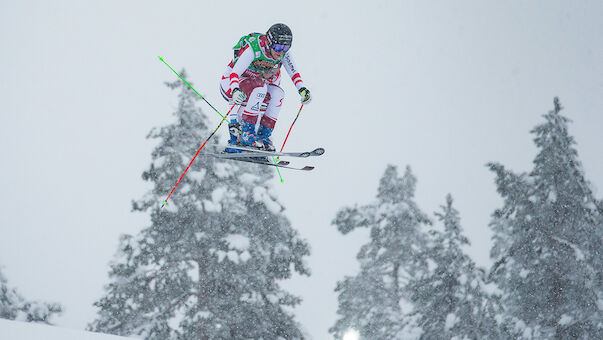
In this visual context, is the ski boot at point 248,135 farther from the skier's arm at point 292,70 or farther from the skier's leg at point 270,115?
the skier's arm at point 292,70

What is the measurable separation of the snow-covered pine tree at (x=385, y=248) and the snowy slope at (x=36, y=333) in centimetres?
1480

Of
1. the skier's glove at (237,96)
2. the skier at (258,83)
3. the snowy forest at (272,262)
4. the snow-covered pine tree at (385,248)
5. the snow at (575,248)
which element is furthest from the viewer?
the snow-covered pine tree at (385,248)

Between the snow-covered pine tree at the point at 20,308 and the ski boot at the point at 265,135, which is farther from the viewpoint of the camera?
the snow-covered pine tree at the point at 20,308

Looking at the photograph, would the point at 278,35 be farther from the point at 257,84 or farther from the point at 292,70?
the point at 292,70

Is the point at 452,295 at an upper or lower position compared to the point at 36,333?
upper

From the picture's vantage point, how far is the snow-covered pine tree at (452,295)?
18375 millimetres

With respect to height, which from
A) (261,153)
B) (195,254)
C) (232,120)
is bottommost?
(261,153)

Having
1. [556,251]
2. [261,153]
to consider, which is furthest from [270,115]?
[556,251]

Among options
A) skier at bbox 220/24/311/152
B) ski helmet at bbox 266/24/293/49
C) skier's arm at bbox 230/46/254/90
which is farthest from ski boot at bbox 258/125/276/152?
ski helmet at bbox 266/24/293/49

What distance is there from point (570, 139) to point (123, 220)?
183 m

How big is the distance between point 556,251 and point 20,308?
13.6 m

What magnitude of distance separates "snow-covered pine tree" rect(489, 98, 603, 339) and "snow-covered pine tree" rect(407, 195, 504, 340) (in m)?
0.86

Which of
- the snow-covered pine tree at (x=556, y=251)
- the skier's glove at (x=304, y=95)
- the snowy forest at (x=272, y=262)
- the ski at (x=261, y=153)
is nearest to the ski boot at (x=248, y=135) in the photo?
the ski at (x=261, y=153)

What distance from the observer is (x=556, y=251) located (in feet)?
56.1
